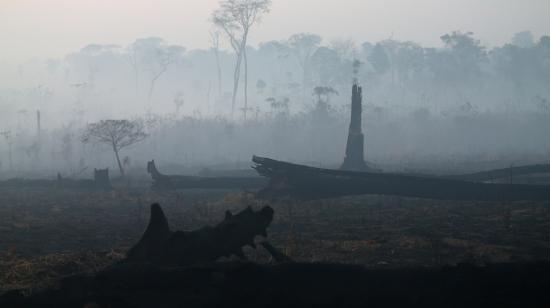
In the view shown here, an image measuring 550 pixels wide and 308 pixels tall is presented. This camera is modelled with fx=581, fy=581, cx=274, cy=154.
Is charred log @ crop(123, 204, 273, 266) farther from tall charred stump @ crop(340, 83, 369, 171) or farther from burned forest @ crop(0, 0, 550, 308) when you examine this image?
tall charred stump @ crop(340, 83, 369, 171)

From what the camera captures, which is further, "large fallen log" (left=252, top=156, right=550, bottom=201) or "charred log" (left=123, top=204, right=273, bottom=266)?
"large fallen log" (left=252, top=156, right=550, bottom=201)

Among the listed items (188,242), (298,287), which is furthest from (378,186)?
(298,287)

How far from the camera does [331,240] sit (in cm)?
1574

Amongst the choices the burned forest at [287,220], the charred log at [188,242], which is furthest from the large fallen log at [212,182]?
the charred log at [188,242]

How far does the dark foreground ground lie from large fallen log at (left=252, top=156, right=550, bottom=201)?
56cm

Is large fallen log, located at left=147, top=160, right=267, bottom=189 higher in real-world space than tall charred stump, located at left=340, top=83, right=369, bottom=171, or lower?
lower

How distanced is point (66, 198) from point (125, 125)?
1452 cm

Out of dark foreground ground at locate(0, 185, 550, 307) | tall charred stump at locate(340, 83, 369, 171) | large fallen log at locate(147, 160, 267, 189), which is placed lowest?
dark foreground ground at locate(0, 185, 550, 307)

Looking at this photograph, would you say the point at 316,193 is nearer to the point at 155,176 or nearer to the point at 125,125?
the point at 155,176

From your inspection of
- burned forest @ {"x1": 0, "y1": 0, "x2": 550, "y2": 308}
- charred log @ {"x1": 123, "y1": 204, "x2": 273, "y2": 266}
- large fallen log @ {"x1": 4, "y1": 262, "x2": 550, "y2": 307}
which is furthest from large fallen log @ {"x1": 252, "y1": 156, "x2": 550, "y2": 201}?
large fallen log @ {"x1": 4, "y1": 262, "x2": 550, "y2": 307}

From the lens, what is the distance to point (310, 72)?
113938mm

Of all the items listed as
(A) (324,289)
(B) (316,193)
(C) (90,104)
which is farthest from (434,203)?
(C) (90,104)

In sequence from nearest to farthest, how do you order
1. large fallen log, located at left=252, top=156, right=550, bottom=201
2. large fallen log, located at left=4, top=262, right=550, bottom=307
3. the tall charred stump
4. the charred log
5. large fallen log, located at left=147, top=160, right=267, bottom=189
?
large fallen log, located at left=4, top=262, right=550, bottom=307 → the charred log → large fallen log, located at left=252, top=156, right=550, bottom=201 → large fallen log, located at left=147, top=160, right=267, bottom=189 → the tall charred stump

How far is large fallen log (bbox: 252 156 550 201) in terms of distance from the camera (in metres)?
23.0
